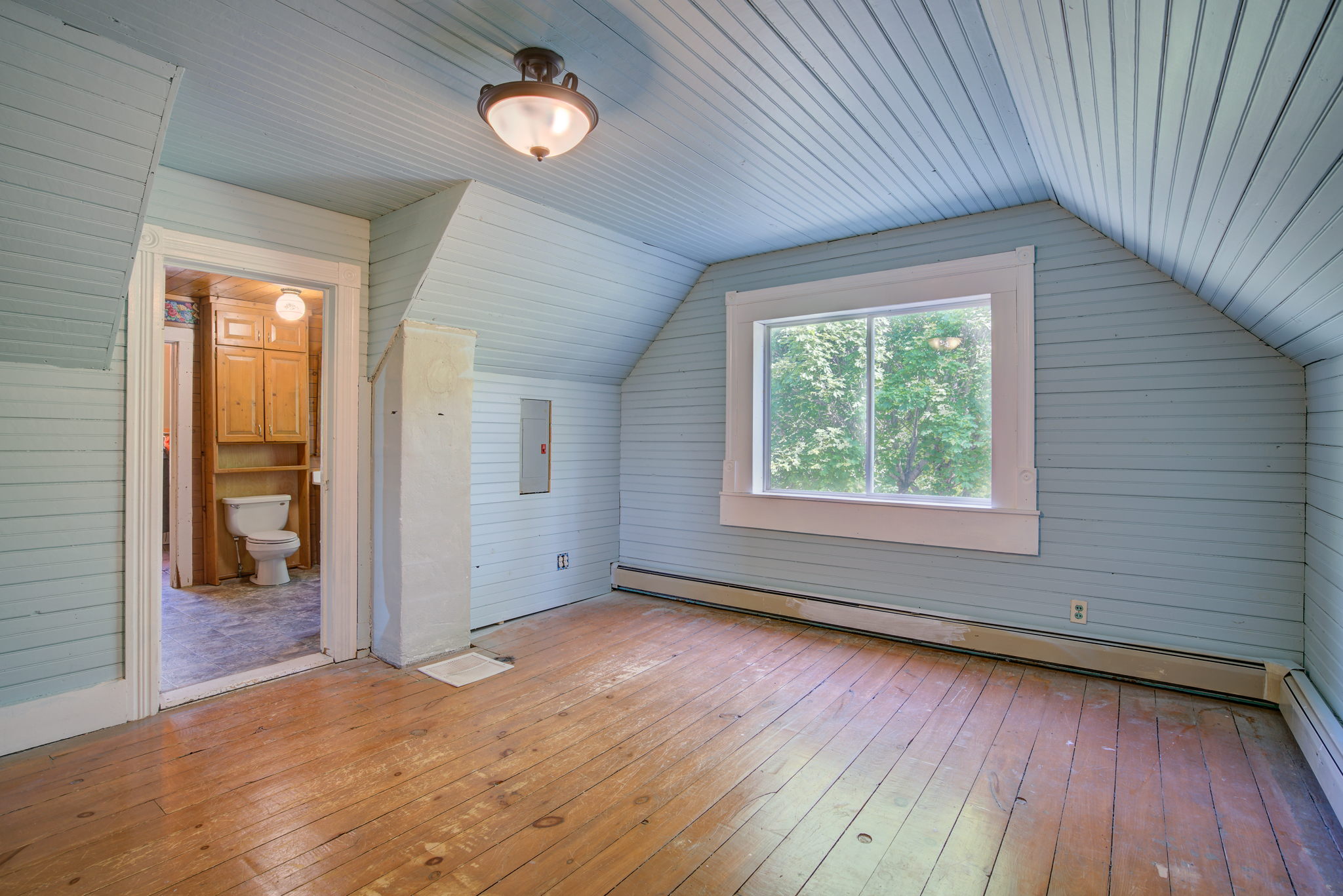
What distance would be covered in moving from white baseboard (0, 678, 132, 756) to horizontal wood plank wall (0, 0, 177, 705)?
0.04 metres

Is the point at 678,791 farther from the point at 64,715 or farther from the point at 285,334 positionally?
the point at 285,334

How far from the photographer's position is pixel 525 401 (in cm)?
453

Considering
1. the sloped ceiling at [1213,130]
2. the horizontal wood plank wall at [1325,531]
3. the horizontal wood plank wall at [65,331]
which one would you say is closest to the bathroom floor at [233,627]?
the horizontal wood plank wall at [65,331]

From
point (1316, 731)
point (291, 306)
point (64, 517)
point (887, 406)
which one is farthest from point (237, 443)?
point (1316, 731)

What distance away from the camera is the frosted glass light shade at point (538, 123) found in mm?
2162

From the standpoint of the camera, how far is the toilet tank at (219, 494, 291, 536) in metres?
5.45

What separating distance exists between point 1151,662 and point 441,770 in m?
3.37

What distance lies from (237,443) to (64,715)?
3.37m

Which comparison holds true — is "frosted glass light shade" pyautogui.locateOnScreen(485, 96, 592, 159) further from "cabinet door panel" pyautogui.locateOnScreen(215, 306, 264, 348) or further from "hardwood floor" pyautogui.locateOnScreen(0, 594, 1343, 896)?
"cabinet door panel" pyautogui.locateOnScreen(215, 306, 264, 348)

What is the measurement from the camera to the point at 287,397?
5805 millimetres

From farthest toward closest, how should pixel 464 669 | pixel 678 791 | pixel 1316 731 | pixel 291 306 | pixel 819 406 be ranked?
1. pixel 291 306
2. pixel 819 406
3. pixel 464 669
4. pixel 1316 731
5. pixel 678 791

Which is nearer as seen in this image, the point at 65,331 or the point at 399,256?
the point at 65,331

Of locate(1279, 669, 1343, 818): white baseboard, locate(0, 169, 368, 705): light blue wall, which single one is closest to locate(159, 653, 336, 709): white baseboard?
locate(0, 169, 368, 705): light blue wall

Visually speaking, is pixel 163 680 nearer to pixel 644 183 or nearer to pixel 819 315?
pixel 644 183
